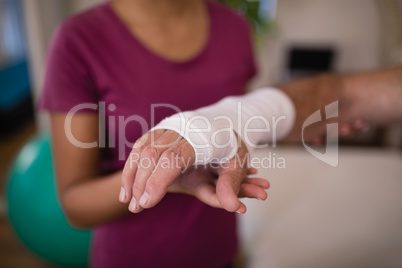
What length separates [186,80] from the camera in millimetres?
563

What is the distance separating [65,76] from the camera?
48 cm

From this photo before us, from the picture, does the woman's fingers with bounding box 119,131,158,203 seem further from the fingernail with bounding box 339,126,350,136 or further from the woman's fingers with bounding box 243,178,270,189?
the fingernail with bounding box 339,126,350,136

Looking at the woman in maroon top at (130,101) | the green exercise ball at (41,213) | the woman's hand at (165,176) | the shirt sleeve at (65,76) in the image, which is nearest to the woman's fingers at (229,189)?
the woman's hand at (165,176)

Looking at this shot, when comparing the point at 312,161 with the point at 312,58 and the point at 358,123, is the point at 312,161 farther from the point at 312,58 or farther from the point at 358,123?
the point at 312,58

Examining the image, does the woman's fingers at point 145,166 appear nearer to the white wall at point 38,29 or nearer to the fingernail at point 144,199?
the fingernail at point 144,199

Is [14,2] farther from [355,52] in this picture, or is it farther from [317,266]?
[317,266]

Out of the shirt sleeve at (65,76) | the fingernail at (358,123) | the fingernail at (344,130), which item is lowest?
the fingernail at (344,130)

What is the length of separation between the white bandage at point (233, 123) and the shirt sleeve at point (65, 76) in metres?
0.22

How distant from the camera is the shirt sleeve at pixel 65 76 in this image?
48cm

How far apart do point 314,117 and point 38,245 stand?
3.70ft

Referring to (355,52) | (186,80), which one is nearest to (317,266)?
(186,80)

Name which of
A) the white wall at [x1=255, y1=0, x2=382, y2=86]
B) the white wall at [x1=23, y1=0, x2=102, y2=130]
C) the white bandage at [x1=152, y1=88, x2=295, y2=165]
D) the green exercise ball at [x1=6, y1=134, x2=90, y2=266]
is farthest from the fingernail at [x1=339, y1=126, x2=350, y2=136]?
the white wall at [x1=255, y1=0, x2=382, y2=86]

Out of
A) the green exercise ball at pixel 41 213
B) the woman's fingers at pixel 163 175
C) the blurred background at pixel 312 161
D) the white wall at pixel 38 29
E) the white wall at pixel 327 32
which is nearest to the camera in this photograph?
the woman's fingers at pixel 163 175

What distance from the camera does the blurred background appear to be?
3.10ft
